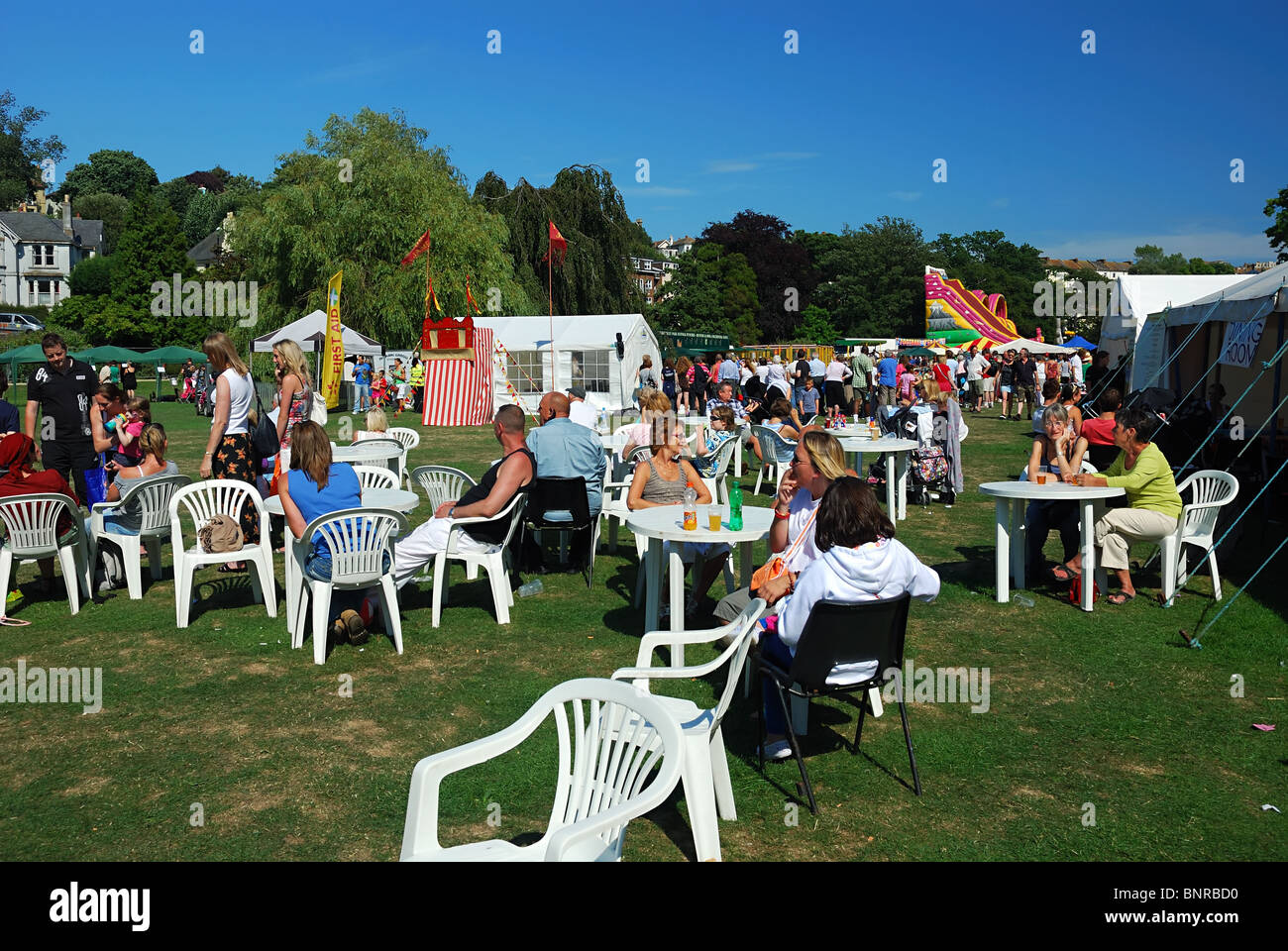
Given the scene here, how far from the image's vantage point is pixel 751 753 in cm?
431

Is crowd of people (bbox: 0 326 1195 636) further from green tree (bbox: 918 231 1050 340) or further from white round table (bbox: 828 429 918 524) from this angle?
green tree (bbox: 918 231 1050 340)

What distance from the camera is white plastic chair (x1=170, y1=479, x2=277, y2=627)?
20.5ft

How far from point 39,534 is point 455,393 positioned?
17198 mm

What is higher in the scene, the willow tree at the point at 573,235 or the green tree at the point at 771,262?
the green tree at the point at 771,262

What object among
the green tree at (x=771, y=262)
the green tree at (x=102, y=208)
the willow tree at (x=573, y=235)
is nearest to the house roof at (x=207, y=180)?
the green tree at (x=102, y=208)

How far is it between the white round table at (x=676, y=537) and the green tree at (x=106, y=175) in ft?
367

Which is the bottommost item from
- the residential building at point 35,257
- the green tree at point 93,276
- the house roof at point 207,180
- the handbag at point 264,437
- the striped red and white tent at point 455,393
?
the handbag at point 264,437

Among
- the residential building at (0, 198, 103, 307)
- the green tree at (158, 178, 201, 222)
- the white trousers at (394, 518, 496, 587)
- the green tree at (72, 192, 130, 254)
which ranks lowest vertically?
the white trousers at (394, 518, 496, 587)

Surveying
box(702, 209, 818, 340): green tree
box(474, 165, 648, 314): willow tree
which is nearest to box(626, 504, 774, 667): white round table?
box(474, 165, 648, 314): willow tree

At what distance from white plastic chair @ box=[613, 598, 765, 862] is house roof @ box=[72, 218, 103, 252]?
9180 cm

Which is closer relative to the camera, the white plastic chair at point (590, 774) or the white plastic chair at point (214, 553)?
the white plastic chair at point (590, 774)

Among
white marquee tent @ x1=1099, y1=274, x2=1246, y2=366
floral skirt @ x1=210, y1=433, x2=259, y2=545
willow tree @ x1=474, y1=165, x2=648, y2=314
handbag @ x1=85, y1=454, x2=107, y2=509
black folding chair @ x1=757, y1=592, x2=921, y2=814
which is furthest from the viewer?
willow tree @ x1=474, y1=165, x2=648, y2=314

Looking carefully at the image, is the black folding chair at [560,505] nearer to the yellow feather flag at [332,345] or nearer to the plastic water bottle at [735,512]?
the plastic water bottle at [735,512]

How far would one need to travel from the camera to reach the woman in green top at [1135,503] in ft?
22.2
